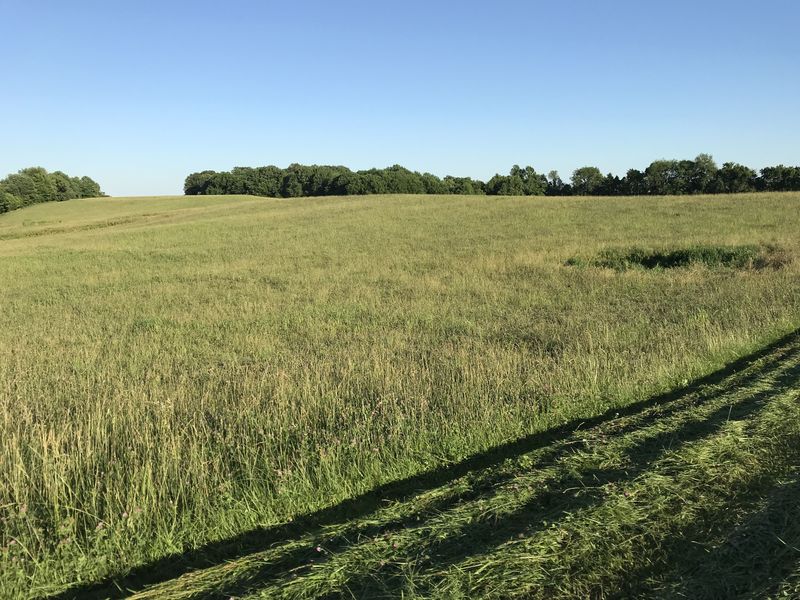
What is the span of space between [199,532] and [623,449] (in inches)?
134

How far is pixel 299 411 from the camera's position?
5.97 meters

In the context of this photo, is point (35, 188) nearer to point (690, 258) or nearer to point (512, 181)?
point (512, 181)

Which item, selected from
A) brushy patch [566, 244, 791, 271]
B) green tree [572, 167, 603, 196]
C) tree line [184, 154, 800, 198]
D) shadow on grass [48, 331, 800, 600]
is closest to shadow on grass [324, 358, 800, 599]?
shadow on grass [48, 331, 800, 600]

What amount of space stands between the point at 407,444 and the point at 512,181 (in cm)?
10414

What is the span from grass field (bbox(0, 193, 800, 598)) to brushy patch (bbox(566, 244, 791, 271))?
114 inches

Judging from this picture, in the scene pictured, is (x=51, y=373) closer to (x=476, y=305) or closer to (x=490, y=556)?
(x=490, y=556)

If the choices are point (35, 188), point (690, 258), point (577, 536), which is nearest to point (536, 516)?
point (577, 536)

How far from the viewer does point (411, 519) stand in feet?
11.7

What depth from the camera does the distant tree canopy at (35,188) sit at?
3749 inches

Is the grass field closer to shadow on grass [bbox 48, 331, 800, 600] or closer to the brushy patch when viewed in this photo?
shadow on grass [bbox 48, 331, 800, 600]

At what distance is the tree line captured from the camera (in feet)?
262

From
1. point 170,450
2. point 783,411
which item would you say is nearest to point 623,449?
point 783,411

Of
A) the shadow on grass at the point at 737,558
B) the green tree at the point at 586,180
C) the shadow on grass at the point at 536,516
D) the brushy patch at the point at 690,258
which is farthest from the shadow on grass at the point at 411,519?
the green tree at the point at 586,180

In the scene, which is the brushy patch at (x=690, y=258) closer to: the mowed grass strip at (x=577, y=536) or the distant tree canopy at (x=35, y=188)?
the mowed grass strip at (x=577, y=536)
